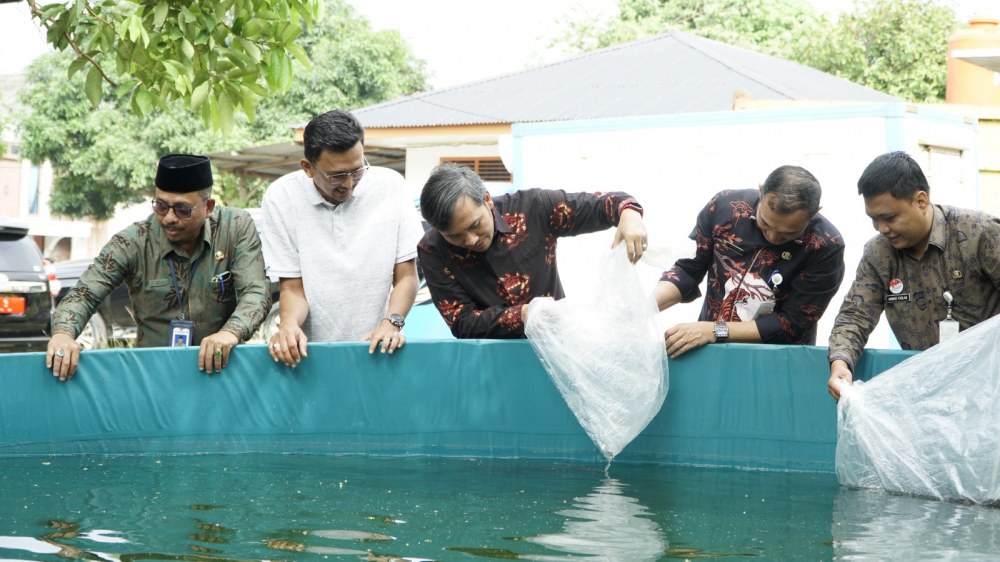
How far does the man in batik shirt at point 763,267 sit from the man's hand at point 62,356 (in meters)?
2.44

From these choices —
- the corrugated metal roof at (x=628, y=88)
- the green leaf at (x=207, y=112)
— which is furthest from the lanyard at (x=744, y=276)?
the corrugated metal roof at (x=628, y=88)

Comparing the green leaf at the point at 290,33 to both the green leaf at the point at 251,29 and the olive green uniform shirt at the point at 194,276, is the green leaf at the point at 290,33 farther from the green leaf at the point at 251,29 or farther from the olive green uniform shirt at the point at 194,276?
the olive green uniform shirt at the point at 194,276

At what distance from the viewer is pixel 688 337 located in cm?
393

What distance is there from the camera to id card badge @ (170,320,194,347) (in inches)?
165

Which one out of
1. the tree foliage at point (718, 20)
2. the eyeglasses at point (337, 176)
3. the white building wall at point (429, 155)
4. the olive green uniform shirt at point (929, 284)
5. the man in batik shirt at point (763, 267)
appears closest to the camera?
the olive green uniform shirt at point (929, 284)

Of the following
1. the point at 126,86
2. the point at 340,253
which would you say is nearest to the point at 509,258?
the point at 340,253

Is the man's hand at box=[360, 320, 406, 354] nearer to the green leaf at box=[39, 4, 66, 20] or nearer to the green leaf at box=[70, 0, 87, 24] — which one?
the green leaf at box=[70, 0, 87, 24]

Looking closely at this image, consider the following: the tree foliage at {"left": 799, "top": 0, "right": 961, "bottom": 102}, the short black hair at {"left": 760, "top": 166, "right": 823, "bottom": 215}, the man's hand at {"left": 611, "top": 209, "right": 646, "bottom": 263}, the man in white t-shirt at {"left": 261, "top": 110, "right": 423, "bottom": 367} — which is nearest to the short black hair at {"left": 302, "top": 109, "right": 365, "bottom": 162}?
the man in white t-shirt at {"left": 261, "top": 110, "right": 423, "bottom": 367}

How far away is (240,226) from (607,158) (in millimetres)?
4211

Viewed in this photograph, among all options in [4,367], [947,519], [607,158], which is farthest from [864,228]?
[4,367]

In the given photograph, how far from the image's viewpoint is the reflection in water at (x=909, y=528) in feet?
9.09

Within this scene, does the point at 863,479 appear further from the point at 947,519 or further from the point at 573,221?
the point at 573,221

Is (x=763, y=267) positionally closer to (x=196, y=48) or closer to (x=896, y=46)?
(x=196, y=48)

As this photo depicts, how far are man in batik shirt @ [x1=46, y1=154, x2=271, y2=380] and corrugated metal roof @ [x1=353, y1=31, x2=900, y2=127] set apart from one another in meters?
9.11
